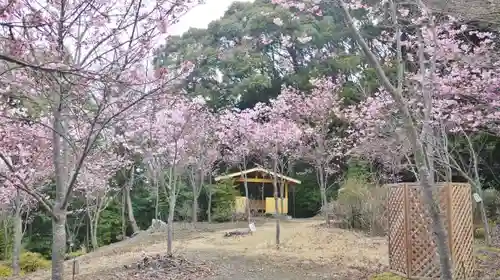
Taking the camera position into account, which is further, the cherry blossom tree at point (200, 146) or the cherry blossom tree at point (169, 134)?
the cherry blossom tree at point (200, 146)

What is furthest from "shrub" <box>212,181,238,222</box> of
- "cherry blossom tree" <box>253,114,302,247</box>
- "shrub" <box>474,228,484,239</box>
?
"shrub" <box>474,228,484,239</box>

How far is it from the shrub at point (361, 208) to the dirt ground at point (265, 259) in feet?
2.25

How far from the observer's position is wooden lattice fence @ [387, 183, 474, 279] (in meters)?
6.59

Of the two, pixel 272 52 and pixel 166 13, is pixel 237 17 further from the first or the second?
pixel 166 13

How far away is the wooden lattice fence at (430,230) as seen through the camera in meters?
6.59

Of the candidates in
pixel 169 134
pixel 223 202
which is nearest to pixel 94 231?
pixel 223 202

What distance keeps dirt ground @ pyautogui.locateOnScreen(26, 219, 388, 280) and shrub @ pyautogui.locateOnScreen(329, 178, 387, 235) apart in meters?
0.69

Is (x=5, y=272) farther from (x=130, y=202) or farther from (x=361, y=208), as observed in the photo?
(x=361, y=208)

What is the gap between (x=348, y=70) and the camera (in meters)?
21.2

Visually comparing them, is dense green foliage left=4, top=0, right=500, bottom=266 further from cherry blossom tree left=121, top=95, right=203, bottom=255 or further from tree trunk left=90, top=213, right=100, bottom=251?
cherry blossom tree left=121, top=95, right=203, bottom=255

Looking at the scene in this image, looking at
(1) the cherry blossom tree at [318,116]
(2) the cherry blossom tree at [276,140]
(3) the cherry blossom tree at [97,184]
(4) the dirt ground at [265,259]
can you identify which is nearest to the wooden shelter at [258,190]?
(1) the cherry blossom tree at [318,116]

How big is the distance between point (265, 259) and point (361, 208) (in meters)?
6.16

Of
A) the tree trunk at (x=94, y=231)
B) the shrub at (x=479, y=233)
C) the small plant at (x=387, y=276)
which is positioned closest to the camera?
the small plant at (x=387, y=276)

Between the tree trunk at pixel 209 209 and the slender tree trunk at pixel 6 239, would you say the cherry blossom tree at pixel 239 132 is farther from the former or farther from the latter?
the slender tree trunk at pixel 6 239
